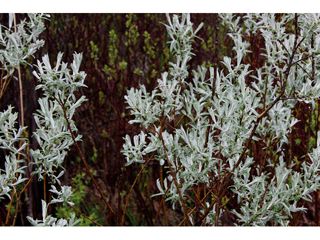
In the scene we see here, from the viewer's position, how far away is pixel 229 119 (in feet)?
5.31

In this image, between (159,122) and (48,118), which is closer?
(48,118)

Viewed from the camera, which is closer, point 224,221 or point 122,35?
point 224,221

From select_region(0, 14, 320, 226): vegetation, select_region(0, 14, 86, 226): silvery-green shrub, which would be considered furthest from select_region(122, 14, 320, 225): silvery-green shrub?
select_region(0, 14, 86, 226): silvery-green shrub

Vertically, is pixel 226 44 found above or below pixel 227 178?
above

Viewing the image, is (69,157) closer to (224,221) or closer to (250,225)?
(224,221)

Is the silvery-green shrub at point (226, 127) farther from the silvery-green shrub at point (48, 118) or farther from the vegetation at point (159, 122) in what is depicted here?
the silvery-green shrub at point (48, 118)

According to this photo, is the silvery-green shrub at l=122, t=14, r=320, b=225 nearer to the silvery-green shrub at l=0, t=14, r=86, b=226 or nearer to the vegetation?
the vegetation

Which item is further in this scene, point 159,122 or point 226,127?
point 159,122

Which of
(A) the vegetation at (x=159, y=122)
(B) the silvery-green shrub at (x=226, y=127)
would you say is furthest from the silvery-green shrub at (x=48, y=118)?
(B) the silvery-green shrub at (x=226, y=127)
